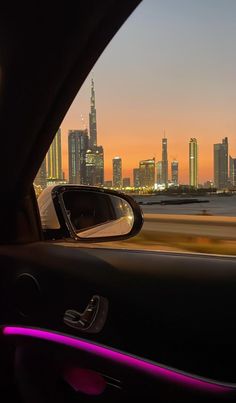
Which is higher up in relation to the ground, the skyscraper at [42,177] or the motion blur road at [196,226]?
the skyscraper at [42,177]

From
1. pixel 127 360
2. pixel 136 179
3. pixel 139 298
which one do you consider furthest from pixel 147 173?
pixel 127 360

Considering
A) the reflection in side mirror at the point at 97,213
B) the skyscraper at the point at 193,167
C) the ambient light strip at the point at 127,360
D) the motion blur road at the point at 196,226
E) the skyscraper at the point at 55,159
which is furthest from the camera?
the motion blur road at the point at 196,226

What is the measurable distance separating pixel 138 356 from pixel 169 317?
20cm

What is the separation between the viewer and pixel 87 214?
276cm

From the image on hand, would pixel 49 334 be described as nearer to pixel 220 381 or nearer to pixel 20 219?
pixel 20 219

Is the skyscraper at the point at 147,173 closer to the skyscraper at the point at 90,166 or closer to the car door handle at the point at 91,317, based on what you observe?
the skyscraper at the point at 90,166

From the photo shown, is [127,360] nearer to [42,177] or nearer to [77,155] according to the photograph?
[42,177]

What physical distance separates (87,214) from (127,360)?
1.01 m

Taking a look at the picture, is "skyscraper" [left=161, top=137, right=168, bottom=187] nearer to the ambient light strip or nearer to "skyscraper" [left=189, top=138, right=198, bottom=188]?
"skyscraper" [left=189, top=138, right=198, bottom=188]

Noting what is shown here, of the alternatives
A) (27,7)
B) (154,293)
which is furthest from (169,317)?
(27,7)

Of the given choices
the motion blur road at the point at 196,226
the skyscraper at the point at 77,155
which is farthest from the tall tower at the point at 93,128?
the motion blur road at the point at 196,226

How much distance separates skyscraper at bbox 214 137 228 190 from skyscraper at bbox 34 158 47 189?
3.53 ft

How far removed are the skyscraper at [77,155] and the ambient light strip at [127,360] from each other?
0.92m

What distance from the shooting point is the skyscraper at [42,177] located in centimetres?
256
